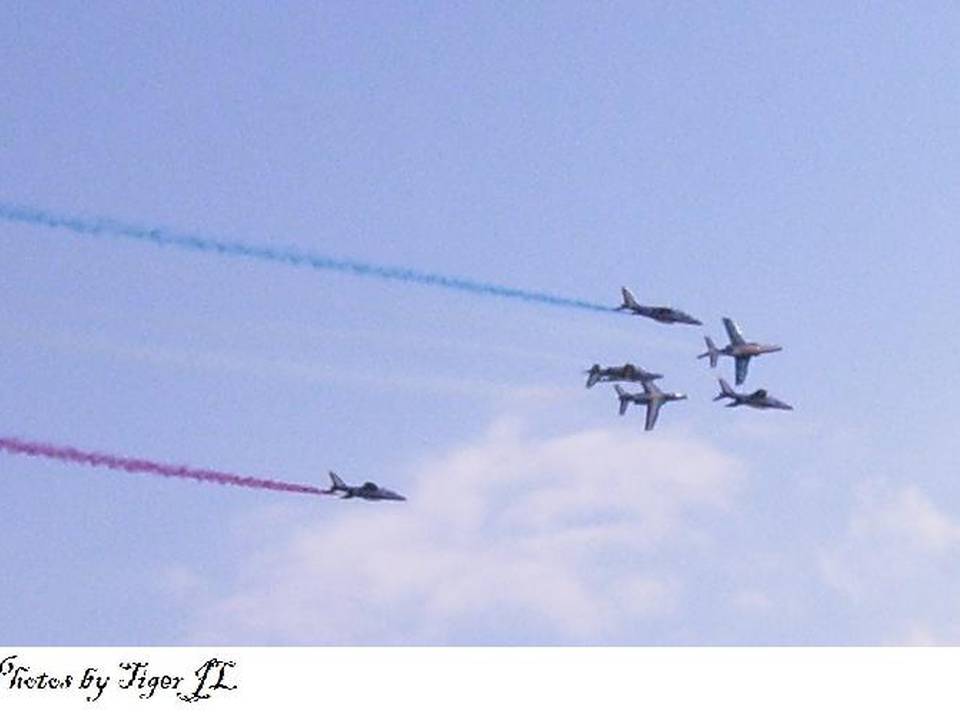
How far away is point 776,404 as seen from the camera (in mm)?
178125

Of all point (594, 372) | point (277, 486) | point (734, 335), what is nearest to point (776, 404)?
point (734, 335)

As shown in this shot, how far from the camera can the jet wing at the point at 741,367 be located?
17838 cm

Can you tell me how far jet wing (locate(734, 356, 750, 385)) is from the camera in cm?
17838

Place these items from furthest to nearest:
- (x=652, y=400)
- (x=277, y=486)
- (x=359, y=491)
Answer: (x=652, y=400) → (x=359, y=491) → (x=277, y=486)

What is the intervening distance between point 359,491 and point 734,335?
4679cm

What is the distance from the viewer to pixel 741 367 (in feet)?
586
